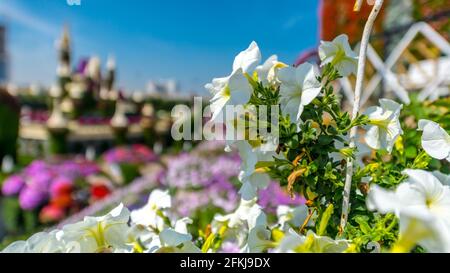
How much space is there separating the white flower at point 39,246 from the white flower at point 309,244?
341 millimetres

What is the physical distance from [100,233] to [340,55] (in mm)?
497

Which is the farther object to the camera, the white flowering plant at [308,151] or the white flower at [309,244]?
the white flowering plant at [308,151]

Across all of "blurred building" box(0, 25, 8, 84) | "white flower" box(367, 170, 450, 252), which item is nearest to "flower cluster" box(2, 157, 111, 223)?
"white flower" box(367, 170, 450, 252)

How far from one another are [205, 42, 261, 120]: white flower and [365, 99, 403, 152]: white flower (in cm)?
21

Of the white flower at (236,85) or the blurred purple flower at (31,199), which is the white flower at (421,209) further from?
the blurred purple flower at (31,199)

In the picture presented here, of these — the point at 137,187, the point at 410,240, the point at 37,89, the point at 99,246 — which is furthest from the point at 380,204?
the point at 37,89

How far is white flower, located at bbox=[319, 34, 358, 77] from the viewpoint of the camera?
737 mm

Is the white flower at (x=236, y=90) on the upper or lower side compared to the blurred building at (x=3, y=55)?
lower

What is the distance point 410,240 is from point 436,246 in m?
0.03

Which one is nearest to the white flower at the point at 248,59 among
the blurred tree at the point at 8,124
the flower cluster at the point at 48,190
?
the flower cluster at the point at 48,190

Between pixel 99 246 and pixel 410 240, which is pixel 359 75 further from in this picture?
pixel 99 246

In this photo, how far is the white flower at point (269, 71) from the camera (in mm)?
736

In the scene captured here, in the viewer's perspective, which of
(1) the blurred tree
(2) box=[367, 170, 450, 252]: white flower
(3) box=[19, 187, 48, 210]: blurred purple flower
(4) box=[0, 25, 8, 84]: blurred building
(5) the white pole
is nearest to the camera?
(2) box=[367, 170, 450, 252]: white flower

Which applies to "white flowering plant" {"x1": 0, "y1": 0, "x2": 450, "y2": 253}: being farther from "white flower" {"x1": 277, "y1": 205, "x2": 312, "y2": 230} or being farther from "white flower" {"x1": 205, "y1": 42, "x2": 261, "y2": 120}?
"white flower" {"x1": 277, "y1": 205, "x2": 312, "y2": 230}
